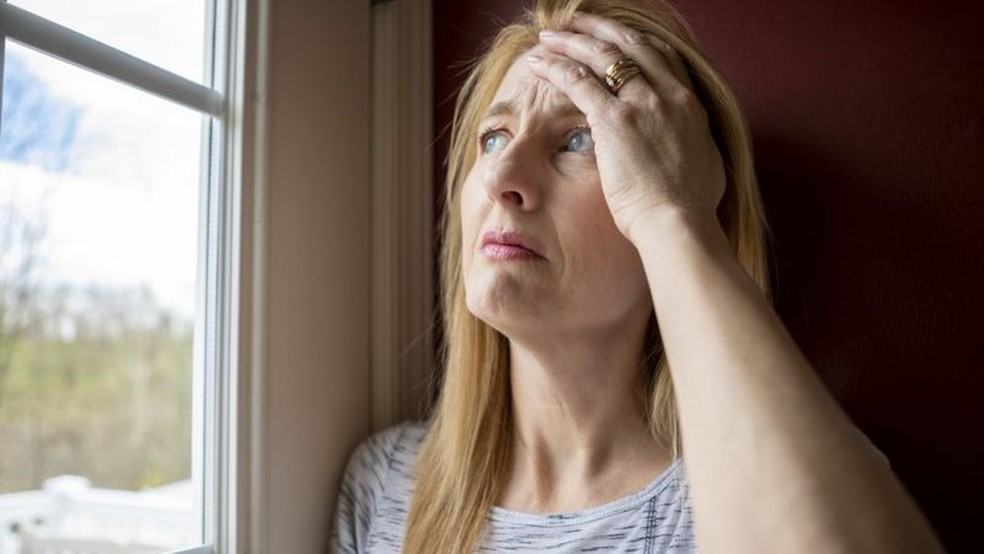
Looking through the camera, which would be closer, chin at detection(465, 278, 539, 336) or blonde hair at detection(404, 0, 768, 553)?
chin at detection(465, 278, 539, 336)

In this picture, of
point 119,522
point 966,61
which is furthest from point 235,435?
point 966,61

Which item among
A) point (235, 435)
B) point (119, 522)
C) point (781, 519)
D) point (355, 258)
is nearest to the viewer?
point (781, 519)

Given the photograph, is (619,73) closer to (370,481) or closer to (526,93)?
(526,93)

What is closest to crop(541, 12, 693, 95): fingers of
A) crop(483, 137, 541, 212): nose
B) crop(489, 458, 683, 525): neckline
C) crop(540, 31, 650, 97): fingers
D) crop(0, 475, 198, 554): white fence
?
crop(540, 31, 650, 97): fingers

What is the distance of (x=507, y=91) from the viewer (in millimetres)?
1048

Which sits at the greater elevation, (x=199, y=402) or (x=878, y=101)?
(x=878, y=101)

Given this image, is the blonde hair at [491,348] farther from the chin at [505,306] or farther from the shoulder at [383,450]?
the chin at [505,306]

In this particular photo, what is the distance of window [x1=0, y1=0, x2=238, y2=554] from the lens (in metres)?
0.75

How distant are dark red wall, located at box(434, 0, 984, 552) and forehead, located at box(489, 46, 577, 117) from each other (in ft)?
1.16

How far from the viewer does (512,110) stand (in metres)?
1.01

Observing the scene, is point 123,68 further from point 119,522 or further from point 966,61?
point 966,61

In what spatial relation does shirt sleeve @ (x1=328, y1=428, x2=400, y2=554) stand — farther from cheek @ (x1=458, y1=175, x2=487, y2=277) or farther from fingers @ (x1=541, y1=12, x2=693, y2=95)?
fingers @ (x1=541, y1=12, x2=693, y2=95)

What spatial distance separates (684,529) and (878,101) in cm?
66

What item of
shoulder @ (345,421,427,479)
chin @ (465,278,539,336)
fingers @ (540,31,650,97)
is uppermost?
fingers @ (540,31,650,97)
